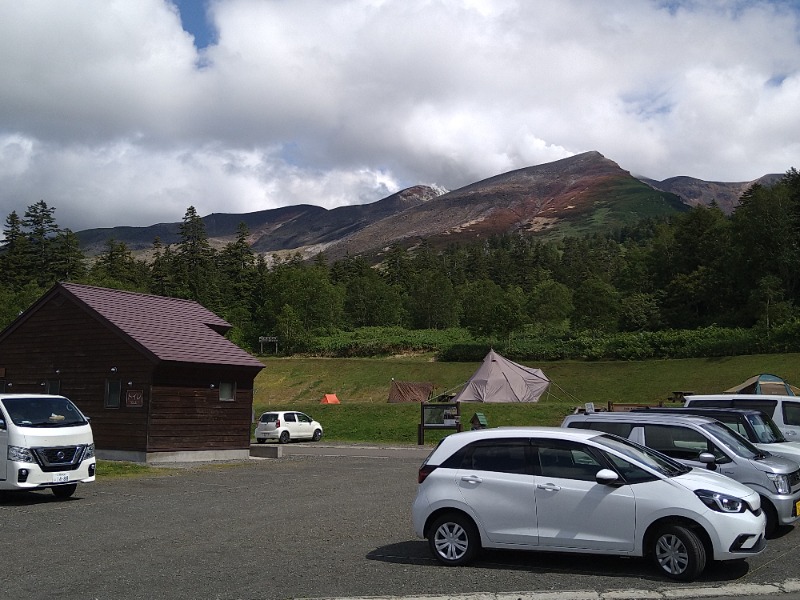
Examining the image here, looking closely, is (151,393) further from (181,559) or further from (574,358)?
(574,358)

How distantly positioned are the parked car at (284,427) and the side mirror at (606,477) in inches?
1092

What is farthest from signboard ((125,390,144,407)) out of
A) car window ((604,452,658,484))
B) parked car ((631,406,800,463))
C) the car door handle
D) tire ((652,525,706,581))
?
tire ((652,525,706,581))

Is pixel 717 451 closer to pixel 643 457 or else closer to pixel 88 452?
pixel 643 457

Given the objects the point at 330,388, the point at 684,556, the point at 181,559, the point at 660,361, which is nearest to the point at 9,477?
the point at 181,559

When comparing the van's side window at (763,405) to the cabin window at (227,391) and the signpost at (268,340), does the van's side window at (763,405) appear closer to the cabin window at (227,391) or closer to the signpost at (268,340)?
the cabin window at (227,391)

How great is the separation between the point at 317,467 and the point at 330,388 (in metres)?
35.0

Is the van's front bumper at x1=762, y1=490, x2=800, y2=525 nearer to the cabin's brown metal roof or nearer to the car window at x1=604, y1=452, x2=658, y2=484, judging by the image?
the car window at x1=604, y1=452, x2=658, y2=484

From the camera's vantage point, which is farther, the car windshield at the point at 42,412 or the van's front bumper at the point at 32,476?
the car windshield at the point at 42,412

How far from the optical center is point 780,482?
1045 cm

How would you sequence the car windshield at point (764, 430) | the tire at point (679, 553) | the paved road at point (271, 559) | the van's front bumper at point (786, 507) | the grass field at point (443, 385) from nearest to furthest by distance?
1. the paved road at point (271, 559)
2. the tire at point (679, 553)
3. the van's front bumper at point (786, 507)
4. the car windshield at point (764, 430)
5. the grass field at point (443, 385)

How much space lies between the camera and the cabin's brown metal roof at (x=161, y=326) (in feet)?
79.7

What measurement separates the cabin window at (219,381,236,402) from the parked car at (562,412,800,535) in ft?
53.8

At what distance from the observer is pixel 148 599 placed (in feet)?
24.1

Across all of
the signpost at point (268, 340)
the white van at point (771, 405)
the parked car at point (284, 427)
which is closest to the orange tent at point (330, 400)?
the parked car at point (284, 427)
